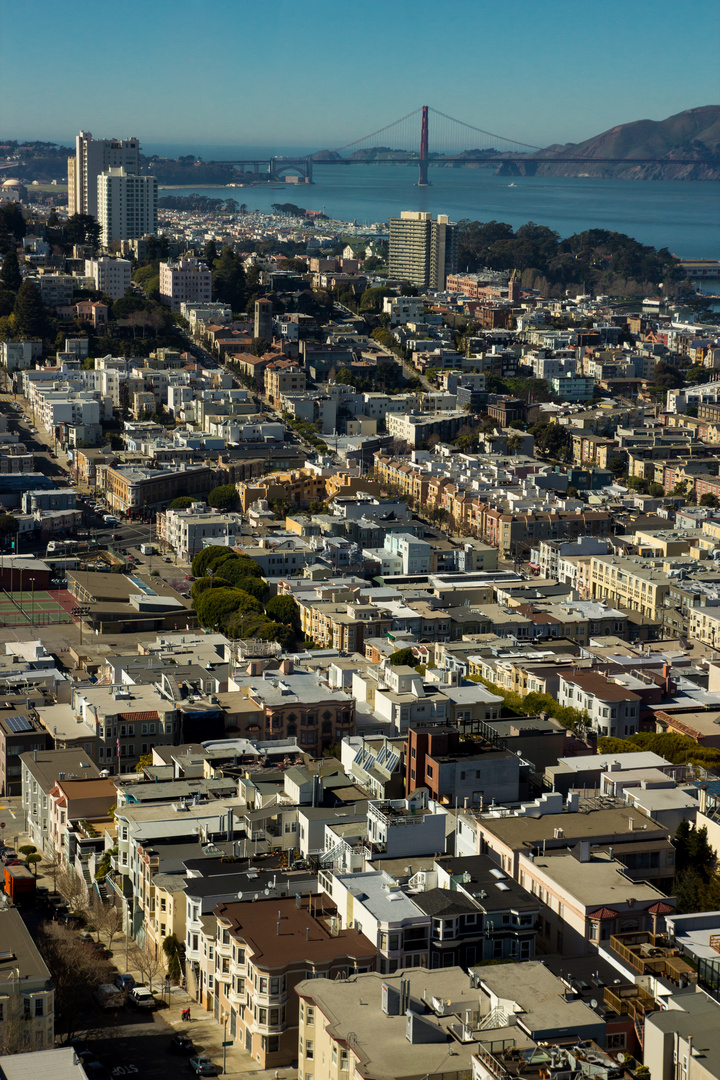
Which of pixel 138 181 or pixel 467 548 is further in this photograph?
pixel 138 181

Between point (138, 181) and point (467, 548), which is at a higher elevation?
point (138, 181)

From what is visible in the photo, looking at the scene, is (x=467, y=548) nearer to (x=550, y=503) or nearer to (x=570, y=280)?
(x=550, y=503)

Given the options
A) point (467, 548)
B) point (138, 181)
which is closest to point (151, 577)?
point (467, 548)

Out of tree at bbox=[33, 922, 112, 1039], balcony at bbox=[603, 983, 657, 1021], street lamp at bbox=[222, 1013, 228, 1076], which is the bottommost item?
street lamp at bbox=[222, 1013, 228, 1076]

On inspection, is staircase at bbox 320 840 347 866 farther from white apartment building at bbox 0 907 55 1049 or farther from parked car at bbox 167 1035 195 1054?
white apartment building at bbox 0 907 55 1049

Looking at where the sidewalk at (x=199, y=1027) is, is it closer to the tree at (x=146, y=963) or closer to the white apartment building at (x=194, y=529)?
the tree at (x=146, y=963)

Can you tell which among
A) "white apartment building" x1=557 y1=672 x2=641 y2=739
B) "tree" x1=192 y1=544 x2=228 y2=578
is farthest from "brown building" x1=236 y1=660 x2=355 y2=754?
"tree" x1=192 y1=544 x2=228 y2=578

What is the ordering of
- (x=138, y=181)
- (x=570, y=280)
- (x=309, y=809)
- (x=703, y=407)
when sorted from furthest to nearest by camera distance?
(x=570, y=280) → (x=138, y=181) → (x=703, y=407) → (x=309, y=809)
